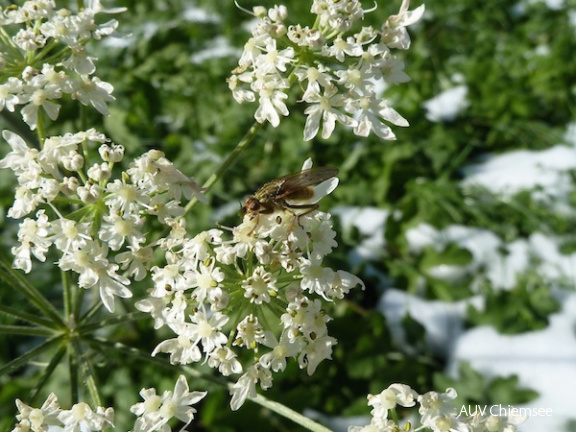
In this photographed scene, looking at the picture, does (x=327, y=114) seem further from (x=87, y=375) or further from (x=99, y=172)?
(x=87, y=375)

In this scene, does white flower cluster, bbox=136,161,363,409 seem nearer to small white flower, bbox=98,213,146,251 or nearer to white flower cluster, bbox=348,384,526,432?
small white flower, bbox=98,213,146,251

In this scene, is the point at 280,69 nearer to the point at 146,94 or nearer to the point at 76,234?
the point at 76,234

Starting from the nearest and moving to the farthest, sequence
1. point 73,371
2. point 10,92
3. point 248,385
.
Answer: point 248,385 → point 10,92 → point 73,371

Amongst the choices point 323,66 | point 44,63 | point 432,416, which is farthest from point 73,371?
point 323,66

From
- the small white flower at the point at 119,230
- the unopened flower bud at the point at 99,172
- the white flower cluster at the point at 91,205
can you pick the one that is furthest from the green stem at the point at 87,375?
the unopened flower bud at the point at 99,172

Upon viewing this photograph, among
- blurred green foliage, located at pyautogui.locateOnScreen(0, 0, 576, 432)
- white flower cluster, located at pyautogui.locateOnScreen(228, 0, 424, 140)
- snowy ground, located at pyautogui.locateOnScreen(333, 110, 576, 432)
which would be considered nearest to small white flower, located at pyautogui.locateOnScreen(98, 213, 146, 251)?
white flower cluster, located at pyautogui.locateOnScreen(228, 0, 424, 140)

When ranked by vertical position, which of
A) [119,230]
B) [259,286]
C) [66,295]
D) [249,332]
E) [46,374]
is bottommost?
[46,374]

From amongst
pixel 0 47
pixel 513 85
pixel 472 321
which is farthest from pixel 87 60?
pixel 513 85
